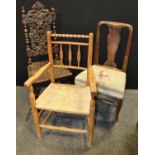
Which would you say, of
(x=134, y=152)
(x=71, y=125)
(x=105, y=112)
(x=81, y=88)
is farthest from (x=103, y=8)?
(x=134, y=152)

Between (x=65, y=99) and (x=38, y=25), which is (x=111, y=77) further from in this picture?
(x=38, y=25)

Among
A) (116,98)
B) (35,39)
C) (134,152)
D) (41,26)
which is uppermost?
(41,26)

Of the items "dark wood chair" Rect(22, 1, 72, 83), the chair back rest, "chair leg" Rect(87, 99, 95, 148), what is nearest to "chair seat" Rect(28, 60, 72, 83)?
"dark wood chair" Rect(22, 1, 72, 83)

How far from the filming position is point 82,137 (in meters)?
1.96

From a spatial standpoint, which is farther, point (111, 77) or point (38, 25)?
point (38, 25)

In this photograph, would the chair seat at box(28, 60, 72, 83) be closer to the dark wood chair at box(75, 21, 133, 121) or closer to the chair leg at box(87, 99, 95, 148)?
the dark wood chair at box(75, 21, 133, 121)

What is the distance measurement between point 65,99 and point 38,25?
2.92 ft

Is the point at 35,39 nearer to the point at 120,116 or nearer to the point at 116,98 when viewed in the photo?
the point at 116,98

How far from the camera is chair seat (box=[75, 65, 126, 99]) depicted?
1.87 meters

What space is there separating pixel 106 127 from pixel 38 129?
0.68 meters

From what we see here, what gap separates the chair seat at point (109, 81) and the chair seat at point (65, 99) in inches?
4.6

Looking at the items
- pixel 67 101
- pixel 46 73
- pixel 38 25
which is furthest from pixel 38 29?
pixel 67 101

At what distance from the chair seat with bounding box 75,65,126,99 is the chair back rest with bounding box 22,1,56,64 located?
1.98 ft

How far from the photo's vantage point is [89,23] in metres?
2.34
